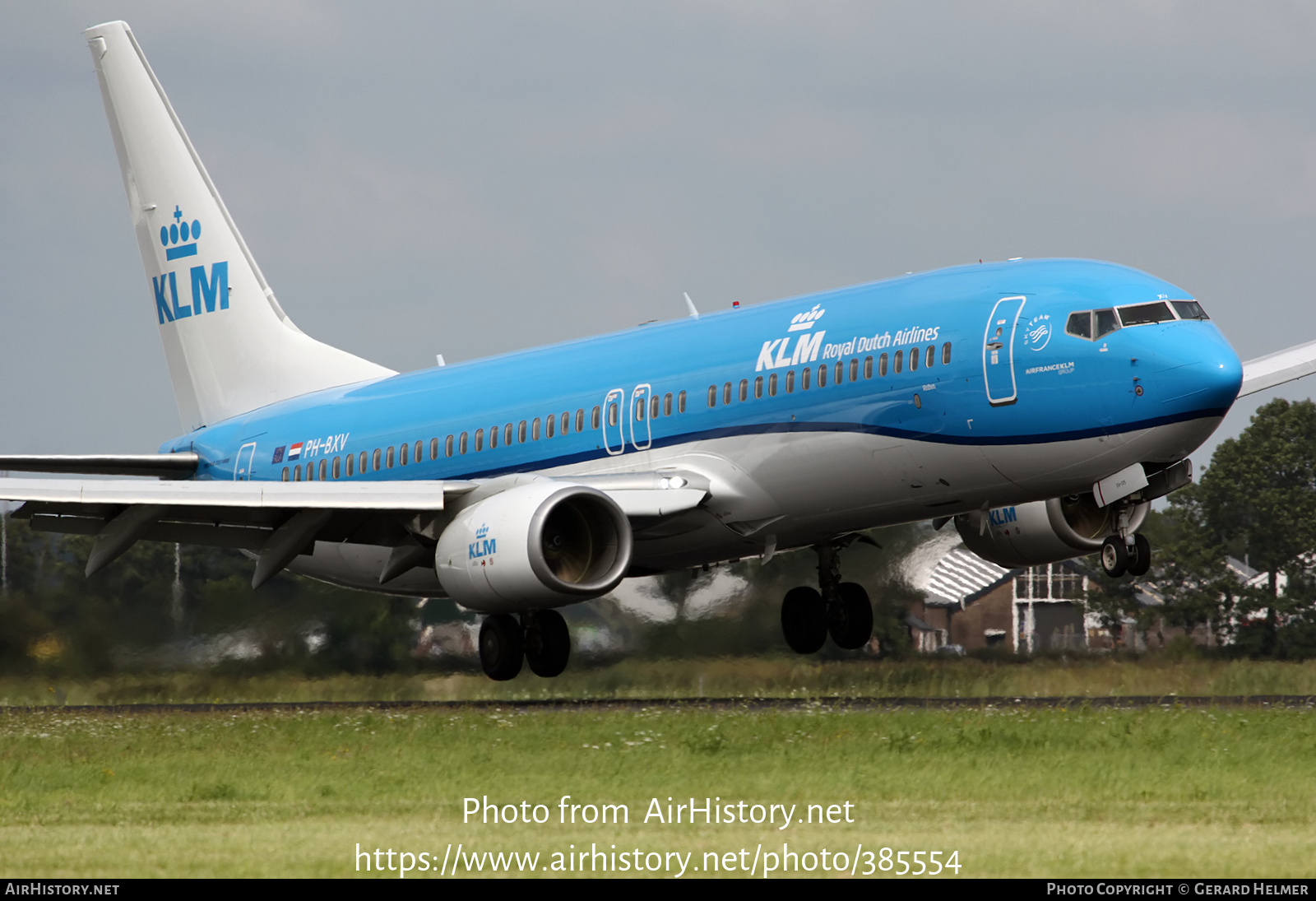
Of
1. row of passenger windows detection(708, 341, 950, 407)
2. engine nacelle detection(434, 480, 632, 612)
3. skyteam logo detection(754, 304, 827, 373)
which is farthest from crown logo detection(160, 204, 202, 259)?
skyteam logo detection(754, 304, 827, 373)

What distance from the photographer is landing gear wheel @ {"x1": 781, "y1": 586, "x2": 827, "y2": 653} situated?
30172 millimetres

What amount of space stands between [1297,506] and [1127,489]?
717 inches

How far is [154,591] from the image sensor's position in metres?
31.5

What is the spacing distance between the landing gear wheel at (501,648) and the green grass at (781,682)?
250cm

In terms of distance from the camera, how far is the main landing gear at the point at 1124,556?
24094mm

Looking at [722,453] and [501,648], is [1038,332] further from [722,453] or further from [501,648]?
[501,648]

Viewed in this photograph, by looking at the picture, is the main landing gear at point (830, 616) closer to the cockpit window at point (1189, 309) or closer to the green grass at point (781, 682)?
the green grass at point (781, 682)

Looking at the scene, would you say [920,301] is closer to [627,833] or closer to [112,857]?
[627,833]

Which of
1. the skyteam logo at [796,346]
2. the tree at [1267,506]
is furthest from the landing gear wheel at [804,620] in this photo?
the tree at [1267,506]

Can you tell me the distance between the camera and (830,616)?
30.1 m

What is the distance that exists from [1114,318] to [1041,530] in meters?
6.23

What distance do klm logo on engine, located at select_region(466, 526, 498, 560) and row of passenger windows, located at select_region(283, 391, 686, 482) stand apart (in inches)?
119

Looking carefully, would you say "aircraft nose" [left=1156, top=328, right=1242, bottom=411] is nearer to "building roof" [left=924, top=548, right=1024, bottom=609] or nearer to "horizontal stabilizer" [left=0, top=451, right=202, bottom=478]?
"building roof" [left=924, top=548, right=1024, bottom=609]
